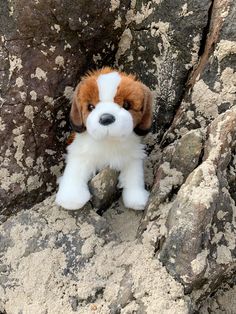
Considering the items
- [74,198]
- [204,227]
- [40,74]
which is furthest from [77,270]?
[40,74]

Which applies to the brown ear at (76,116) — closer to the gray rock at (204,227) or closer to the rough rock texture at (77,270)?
the rough rock texture at (77,270)

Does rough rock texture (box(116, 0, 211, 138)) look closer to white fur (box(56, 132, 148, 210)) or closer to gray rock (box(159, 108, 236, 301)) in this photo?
white fur (box(56, 132, 148, 210))

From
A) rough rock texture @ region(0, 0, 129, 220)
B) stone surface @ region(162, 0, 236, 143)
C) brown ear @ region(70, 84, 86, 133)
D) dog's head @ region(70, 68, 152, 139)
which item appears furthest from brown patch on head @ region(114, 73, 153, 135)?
rough rock texture @ region(0, 0, 129, 220)

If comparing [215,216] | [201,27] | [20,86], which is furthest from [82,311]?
[201,27]

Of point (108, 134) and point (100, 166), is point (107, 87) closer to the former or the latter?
point (108, 134)

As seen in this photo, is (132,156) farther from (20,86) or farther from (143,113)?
(20,86)

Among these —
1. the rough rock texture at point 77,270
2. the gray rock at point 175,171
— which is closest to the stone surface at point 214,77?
the gray rock at point 175,171
